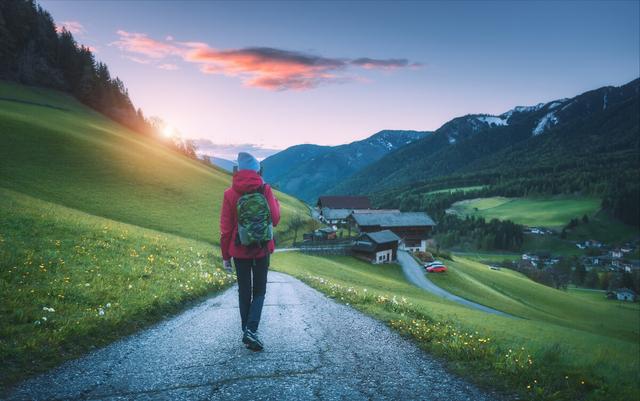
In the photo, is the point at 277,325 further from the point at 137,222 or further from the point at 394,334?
the point at 137,222

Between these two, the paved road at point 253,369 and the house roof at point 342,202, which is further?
the house roof at point 342,202

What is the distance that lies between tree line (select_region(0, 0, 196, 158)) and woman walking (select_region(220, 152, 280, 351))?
136801mm

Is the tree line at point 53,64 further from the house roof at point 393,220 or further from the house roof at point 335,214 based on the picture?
the house roof at point 393,220

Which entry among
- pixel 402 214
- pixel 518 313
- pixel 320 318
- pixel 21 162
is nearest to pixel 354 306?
pixel 320 318

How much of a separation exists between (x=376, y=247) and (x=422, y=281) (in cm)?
1284

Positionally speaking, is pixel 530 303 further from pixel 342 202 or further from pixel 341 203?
pixel 342 202

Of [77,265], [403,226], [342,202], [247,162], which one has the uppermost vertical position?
[342,202]

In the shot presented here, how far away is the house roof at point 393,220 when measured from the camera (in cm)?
9788

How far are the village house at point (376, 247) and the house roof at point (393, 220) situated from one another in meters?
17.2

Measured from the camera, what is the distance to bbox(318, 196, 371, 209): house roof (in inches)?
6294

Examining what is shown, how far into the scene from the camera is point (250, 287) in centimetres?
848

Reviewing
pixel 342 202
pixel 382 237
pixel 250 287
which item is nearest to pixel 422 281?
pixel 382 237

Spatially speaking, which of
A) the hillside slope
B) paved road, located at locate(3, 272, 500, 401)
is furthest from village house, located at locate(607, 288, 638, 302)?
paved road, located at locate(3, 272, 500, 401)

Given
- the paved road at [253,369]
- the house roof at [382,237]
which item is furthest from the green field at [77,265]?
the house roof at [382,237]
